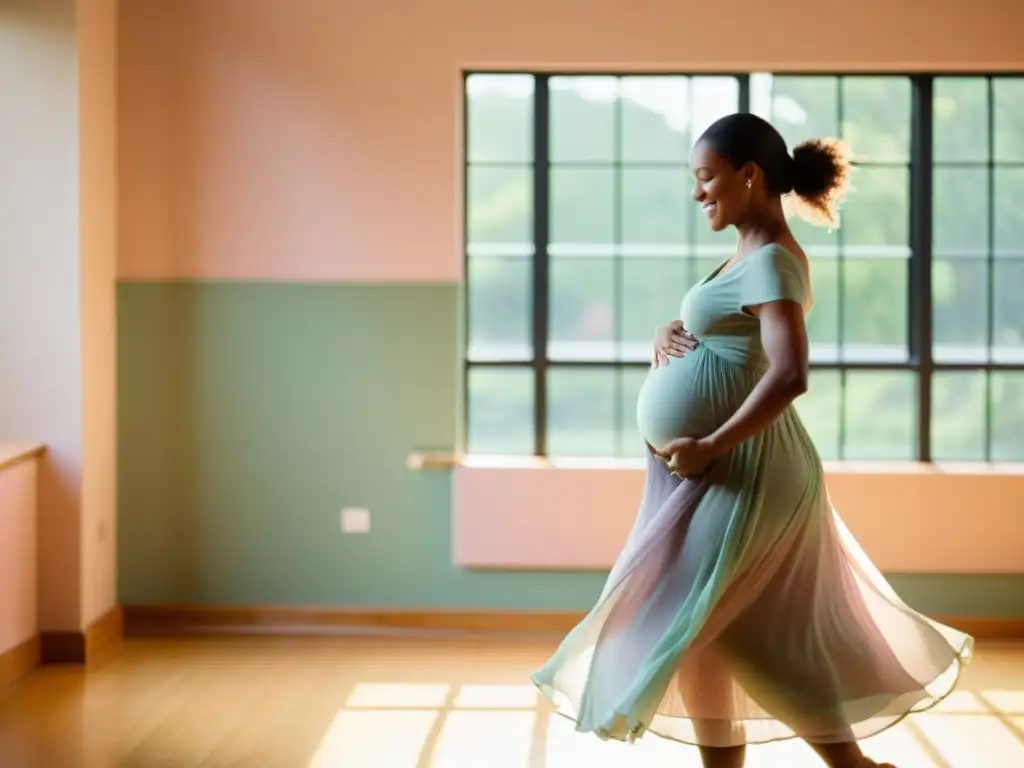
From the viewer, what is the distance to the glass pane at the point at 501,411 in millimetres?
5332

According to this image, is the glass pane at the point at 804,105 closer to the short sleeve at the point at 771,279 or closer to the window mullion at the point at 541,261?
the window mullion at the point at 541,261

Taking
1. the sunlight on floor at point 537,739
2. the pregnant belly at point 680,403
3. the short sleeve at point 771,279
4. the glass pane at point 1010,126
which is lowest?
the sunlight on floor at point 537,739

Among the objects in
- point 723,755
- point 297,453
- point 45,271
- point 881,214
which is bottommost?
point 723,755

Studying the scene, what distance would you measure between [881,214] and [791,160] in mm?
2515

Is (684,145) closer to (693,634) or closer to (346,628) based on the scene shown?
(346,628)

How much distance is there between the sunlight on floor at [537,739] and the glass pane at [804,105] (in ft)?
7.05

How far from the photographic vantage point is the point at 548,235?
5.31m

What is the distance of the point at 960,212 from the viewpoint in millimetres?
5297

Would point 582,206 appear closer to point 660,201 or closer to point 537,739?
point 660,201

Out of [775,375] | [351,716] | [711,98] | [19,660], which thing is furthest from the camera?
[711,98]

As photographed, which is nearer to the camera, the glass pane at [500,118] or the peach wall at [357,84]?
the peach wall at [357,84]

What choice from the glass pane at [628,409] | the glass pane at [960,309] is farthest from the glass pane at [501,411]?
the glass pane at [960,309]

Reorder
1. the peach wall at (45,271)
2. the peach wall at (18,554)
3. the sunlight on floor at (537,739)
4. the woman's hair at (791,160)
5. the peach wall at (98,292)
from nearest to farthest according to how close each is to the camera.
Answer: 1. the woman's hair at (791,160)
2. the sunlight on floor at (537,739)
3. the peach wall at (18,554)
4. the peach wall at (45,271)
5. the peach wall at (98,292)

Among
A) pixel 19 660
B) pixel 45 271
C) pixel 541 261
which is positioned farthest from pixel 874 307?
pixel 19 660
